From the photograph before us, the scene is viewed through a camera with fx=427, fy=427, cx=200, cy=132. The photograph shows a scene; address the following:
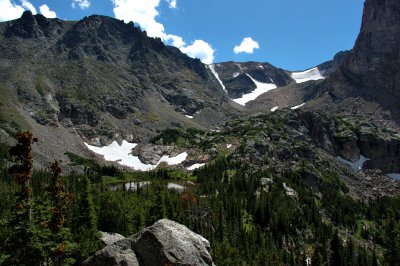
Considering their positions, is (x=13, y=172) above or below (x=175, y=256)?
above

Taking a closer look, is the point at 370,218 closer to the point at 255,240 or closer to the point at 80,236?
the point at 255,240

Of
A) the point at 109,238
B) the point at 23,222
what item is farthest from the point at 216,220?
the point at 23,222

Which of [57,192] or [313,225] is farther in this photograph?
[313,225]

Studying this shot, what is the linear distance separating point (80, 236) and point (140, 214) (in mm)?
27027

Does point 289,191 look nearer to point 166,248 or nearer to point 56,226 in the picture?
point 56,226

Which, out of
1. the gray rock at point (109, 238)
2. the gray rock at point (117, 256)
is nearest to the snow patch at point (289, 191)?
the gray rock at point (109, 238)

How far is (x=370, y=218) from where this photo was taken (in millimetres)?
192625

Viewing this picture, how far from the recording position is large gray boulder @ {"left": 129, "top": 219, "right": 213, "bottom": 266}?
3834cm

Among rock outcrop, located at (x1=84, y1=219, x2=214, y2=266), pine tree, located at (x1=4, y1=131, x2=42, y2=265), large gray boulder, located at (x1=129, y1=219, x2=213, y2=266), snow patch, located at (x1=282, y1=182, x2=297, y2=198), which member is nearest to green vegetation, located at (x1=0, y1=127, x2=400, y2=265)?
pine tree, located at (x1=4, y1=131, x2=42, y2=265)

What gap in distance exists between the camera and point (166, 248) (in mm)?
38438

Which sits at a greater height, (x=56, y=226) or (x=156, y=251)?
(x=56, y=226)

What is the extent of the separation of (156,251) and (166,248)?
0.99 meters

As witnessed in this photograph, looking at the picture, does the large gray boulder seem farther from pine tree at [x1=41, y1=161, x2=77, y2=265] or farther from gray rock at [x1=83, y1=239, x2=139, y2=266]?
pine tree at [x1=41, y1=161, x2=77, y2=265]

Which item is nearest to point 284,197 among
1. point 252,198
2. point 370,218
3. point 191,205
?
point 252,198
